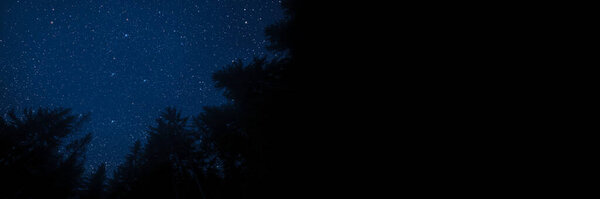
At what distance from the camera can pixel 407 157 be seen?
10.3ft

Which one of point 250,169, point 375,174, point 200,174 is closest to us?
point 375,174

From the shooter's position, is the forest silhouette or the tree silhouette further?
the tree silhouette

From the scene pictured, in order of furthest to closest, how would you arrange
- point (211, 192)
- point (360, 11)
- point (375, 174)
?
point (211, 192) < point (360, 11) < point (375, 174)

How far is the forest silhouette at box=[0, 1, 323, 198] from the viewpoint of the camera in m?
5.31

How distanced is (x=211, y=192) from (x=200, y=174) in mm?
1289

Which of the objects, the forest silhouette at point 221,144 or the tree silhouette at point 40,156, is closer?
the forest silhouette at point 221,144

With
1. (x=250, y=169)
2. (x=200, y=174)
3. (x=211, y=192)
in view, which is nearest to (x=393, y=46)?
(x=250, y=169)

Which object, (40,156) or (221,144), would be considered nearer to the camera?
(221,144)

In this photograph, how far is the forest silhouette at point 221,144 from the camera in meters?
5.31

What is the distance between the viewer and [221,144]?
342 inches

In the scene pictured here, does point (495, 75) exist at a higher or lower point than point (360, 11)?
lower

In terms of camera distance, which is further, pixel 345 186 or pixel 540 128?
pixel 345 186

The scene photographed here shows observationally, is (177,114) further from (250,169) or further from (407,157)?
(407,157)

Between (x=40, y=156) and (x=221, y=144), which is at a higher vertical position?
(x=221, y=144)
